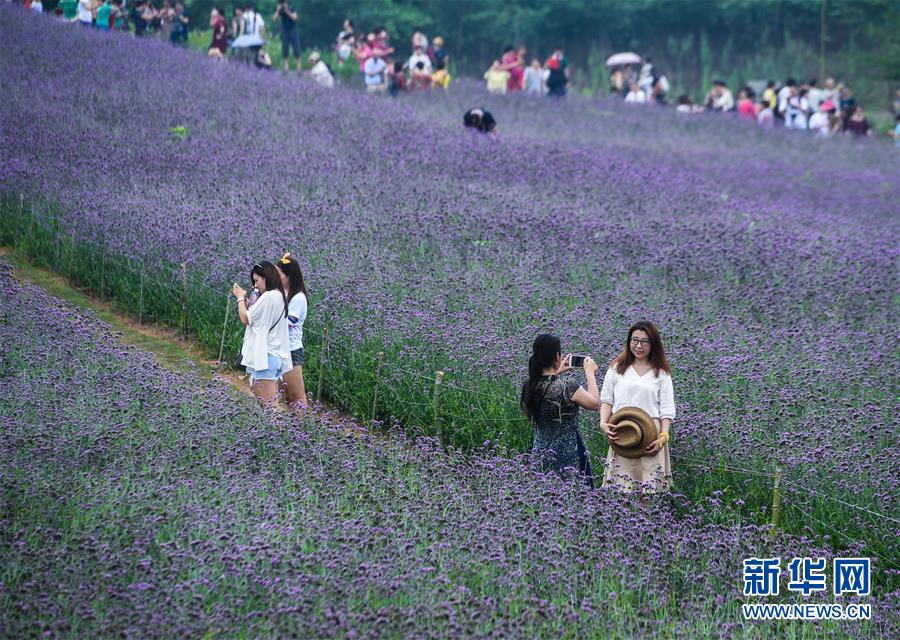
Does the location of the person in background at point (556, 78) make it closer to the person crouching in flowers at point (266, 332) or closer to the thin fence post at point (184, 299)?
the thin fence post at point (184, 299)

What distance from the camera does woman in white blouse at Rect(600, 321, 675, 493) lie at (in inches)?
265

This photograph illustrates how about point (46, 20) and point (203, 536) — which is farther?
point (46, 20)

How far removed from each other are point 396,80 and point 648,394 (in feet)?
50.6

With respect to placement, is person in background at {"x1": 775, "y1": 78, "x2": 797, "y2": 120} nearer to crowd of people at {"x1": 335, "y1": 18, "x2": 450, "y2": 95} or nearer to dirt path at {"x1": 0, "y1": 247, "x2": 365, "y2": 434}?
crowd of people at {"x1": 335, "y1": 18, "x2": 450, "y2": 95}

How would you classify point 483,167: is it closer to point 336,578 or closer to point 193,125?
point 193,125

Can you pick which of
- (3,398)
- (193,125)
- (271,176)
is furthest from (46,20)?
(3,398)

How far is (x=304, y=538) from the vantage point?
17.6 feet

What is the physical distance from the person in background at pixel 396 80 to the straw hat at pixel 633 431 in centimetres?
1490

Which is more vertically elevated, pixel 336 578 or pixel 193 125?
pixel 193 125

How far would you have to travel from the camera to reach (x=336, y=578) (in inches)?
194

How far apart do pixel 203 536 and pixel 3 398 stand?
82.4 inches

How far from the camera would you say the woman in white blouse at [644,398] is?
6.73 m

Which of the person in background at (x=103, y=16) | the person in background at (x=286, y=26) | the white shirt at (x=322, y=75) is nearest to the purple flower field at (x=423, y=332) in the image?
the white shirt at (x=322, y=75)

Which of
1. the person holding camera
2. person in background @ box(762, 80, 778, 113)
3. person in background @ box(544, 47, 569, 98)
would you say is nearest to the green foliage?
person in background @ box(762, 80, 778, 113)
